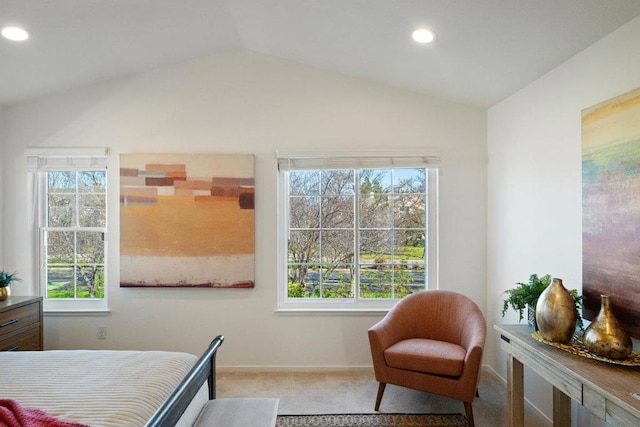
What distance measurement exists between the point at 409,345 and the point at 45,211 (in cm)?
350

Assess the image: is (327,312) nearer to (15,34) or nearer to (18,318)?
(18,318)

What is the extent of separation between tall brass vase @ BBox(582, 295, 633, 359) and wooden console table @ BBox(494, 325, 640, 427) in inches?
2.3

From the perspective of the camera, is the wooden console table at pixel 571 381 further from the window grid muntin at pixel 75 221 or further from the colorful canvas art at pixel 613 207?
the window grid muntin at pixel 75 221

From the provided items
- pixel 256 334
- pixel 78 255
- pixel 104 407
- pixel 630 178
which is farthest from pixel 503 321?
pixel 78 255

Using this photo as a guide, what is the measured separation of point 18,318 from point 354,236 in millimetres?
2826

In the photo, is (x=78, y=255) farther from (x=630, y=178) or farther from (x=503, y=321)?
(x=630, y=178)

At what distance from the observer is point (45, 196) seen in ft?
11.6

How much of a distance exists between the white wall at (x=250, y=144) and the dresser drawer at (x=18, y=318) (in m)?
0.38

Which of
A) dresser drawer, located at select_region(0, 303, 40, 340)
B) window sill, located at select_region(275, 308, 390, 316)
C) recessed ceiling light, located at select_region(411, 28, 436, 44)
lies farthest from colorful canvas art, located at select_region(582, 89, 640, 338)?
dresser drawer, located at select_region(0, 303, 40, 340)

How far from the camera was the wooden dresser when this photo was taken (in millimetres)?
2789

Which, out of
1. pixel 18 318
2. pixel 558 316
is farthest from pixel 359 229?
pixel 18 318

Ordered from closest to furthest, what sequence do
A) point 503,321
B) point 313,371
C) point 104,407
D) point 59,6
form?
point 104,407, point 59,6, point 503,321, point 313,371

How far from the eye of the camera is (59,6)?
2318 millimetres

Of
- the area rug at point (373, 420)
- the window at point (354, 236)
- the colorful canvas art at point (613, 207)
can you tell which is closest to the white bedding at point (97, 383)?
the area rug at point (373, 420)
